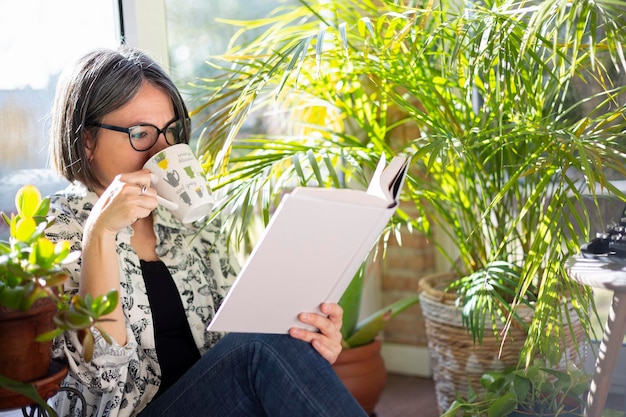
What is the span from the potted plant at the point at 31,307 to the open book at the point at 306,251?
0.86ft

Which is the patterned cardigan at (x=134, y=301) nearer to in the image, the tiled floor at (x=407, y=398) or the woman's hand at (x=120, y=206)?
the woman's hand at (x=120, y=206)

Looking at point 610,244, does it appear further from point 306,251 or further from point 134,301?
point 134,301

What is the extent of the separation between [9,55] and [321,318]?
2.73 ft

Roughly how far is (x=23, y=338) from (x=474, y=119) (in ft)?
3.74

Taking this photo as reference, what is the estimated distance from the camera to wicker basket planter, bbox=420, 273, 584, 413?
187 centimetres

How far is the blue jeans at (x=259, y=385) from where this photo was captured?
129 cm

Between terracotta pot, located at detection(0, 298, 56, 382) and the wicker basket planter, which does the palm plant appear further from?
terracotta pot, located at detection(0, 298, 56, 382)

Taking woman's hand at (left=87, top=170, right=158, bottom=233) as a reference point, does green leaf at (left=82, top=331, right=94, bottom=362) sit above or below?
below

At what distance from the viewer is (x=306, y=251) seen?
119 centimetres

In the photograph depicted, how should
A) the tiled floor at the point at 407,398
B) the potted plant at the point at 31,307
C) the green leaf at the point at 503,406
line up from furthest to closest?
the tiled floor at the point at 407,398
the green leaf at the point at 503,406
the potted plant at the point at 31,307

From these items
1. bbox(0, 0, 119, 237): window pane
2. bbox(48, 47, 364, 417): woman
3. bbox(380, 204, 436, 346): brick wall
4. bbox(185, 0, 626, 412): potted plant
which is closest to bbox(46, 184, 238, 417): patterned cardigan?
bbox(48, 47, 364, 417): woman

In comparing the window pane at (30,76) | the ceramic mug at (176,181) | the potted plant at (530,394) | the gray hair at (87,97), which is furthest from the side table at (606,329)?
the window pane at (30,76)

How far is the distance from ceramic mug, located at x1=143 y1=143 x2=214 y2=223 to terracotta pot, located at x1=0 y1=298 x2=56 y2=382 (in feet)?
1.17

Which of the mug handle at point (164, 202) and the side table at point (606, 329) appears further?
the side table at point (606, 329)
